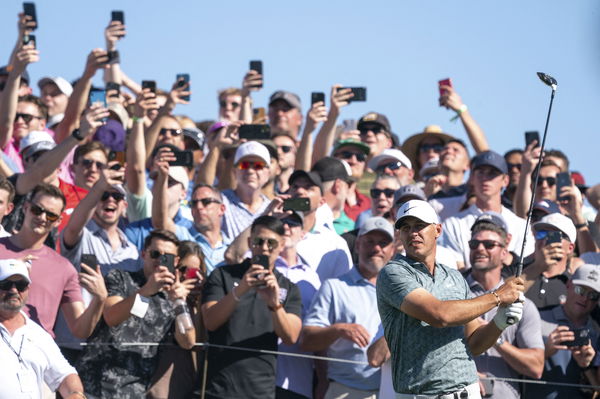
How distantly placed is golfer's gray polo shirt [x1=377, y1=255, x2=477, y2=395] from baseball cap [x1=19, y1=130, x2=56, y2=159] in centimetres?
487

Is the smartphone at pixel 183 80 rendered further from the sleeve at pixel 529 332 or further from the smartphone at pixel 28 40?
the sleeve at pixel 529 332

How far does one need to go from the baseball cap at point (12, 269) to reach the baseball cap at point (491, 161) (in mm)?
5081

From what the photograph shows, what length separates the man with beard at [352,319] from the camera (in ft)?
32.3

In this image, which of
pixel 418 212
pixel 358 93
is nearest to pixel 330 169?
pixel 358 93

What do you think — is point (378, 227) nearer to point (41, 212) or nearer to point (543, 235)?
point (543, 235)

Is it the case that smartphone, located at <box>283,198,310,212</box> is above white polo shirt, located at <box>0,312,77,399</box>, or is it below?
above

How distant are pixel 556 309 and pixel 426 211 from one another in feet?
10.8

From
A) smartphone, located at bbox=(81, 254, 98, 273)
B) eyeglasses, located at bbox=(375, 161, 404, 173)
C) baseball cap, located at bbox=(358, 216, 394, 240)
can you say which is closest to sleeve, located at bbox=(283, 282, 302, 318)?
baseball cap, located at bbox=(358, 216, 394, 240)

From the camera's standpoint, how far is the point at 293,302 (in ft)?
33.1

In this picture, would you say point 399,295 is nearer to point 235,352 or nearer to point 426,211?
point 426,211

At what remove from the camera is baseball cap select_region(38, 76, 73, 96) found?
14.1m

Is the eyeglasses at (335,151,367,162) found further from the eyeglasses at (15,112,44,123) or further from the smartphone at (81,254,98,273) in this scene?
the smartphone at (81,254,98,273)

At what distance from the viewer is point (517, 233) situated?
11.8 meters

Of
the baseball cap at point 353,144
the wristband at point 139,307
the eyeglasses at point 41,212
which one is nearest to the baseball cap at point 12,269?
the eyeglasses at point 41,212
